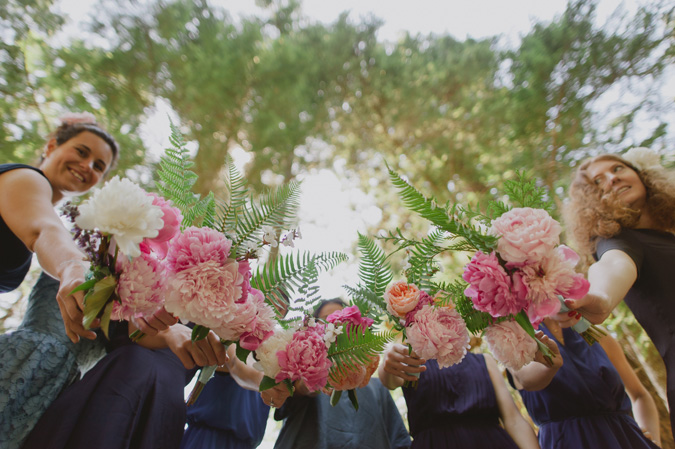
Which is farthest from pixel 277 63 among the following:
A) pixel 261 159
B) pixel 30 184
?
pixel 30 184

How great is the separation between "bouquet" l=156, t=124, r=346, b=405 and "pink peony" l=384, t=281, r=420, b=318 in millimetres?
269

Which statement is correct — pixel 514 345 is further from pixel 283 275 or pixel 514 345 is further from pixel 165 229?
pixel 165 229

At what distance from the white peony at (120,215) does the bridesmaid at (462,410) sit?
1.24 metres

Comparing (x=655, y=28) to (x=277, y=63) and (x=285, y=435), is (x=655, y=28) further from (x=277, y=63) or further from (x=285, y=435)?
(x=285, y=435)

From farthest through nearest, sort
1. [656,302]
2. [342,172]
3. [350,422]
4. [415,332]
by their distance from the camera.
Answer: [342,172] < [350,422] < [656,302] < [415,332]

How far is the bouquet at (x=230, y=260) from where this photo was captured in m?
1.10

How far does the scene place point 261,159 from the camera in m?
6.23

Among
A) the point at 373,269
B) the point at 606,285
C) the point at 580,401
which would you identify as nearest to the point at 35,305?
the point at 373,269

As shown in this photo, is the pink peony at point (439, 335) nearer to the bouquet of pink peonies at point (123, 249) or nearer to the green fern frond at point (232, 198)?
the green fern frond at point (232, 198)

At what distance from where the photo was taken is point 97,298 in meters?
0.97

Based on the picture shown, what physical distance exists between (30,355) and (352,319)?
1338 millimetres

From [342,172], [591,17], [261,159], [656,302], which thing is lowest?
[656,302]

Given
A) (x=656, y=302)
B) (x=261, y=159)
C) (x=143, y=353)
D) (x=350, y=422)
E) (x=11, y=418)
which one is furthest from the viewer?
(x=261, y=159)

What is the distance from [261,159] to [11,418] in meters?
5.27
